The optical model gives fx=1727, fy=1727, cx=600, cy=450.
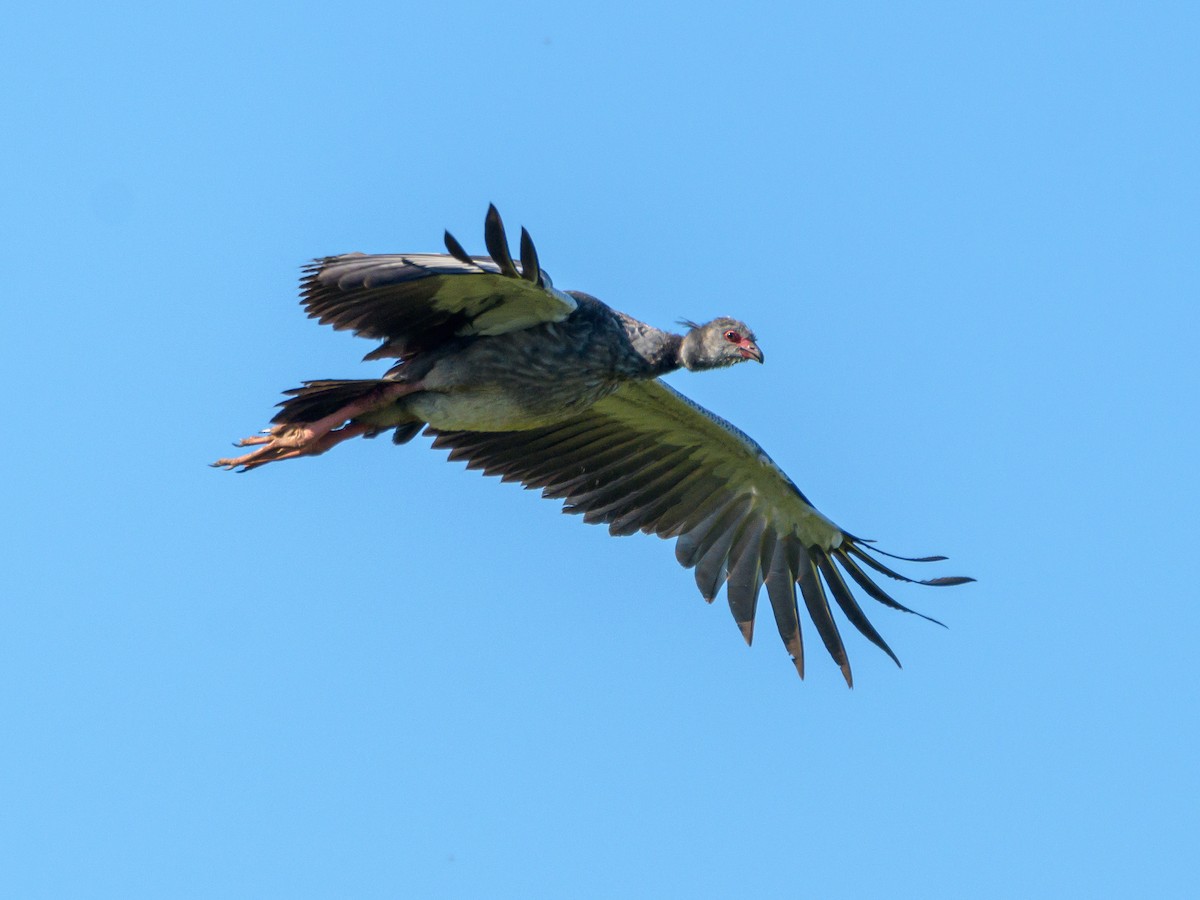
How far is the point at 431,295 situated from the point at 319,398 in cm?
84

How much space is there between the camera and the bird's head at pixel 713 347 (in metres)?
8.99

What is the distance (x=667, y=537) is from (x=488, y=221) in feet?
10.6

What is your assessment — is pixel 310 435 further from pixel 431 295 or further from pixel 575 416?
pixel 575 416

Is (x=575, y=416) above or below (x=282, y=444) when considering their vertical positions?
above

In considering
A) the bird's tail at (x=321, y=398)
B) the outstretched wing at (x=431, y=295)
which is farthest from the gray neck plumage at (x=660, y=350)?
the bird's tail at (x=321, y=398)

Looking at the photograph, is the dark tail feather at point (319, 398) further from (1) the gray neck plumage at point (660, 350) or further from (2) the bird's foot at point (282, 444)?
(1) the gray neck plumage at point (660, 350)

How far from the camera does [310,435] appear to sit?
8695mm

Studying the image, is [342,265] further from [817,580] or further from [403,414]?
[817,580]

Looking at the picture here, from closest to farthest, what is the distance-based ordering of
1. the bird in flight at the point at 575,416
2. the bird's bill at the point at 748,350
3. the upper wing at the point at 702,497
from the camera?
the bird in flight at the point at 575,416
the bird's bill at the point at 748,350
the upper wing at the point at 702,497

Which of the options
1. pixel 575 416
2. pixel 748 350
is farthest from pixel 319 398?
pixel 748 350

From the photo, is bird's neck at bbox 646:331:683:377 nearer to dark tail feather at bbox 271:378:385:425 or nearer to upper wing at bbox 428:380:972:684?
upper wing at bbox 428:380:972:684

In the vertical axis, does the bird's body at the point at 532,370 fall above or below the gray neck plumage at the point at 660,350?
below

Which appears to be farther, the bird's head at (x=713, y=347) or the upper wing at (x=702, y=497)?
the upper wing at (x=702, y=497)

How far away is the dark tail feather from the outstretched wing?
189 millimetres
